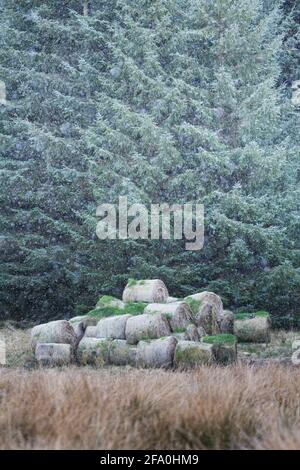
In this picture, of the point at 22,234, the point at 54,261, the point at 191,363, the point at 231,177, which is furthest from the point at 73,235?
the point at 191,363

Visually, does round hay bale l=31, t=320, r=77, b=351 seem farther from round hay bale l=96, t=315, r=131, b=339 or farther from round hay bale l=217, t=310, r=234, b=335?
round hay bale l=217, t=310, r=234, b=335

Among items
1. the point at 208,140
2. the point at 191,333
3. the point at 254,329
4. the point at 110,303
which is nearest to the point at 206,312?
the point at 191,333

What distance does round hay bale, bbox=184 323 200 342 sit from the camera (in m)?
9.84

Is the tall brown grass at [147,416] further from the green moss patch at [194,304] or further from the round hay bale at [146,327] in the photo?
the green moss patch at [194,304]

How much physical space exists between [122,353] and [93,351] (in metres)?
0.56

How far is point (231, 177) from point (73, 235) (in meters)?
4.24

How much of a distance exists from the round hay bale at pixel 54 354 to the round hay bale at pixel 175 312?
151 cm

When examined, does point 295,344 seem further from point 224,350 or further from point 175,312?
point 175,312

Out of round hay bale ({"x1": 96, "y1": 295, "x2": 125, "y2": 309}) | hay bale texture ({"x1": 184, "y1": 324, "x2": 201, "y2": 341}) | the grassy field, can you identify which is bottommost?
hay bale texture ({"x1": 184, "y1": 324, "x2": 201, "y2": 341})

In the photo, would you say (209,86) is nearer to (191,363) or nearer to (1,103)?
(1,103)

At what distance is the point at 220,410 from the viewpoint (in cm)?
396

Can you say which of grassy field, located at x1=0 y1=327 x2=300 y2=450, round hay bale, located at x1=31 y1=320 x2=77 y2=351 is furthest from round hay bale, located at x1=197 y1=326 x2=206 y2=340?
grassy field, located at x1=0 y1=327 x2=300 y2=450

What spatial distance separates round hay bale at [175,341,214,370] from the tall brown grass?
3897 mm

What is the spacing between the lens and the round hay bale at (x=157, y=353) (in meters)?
9.15
